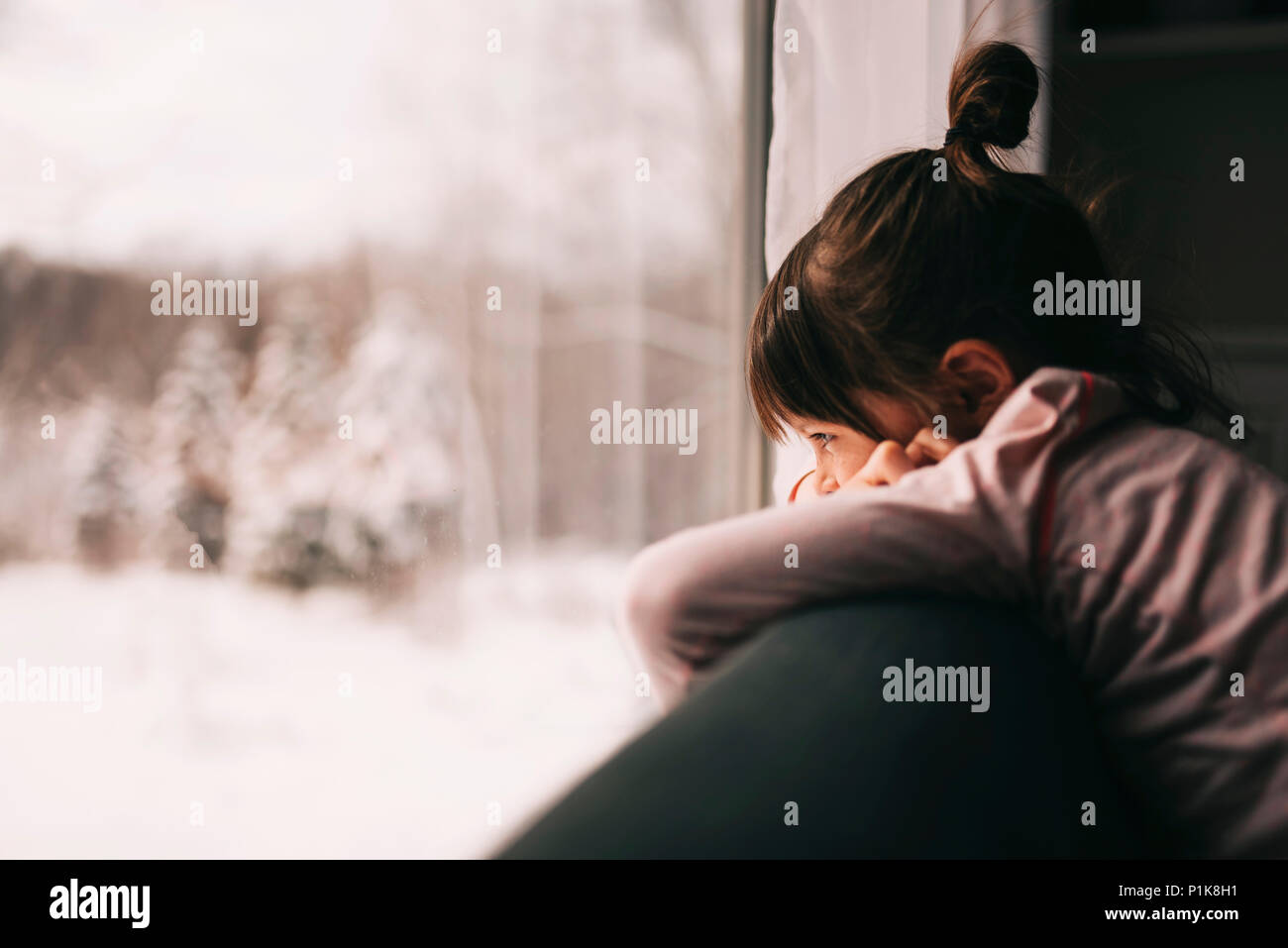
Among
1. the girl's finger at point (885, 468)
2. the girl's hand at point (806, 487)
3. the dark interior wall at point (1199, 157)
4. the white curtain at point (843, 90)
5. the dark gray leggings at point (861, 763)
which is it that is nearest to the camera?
the dark gray leggings at point (861, 763)

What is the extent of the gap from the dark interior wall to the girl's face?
102cm

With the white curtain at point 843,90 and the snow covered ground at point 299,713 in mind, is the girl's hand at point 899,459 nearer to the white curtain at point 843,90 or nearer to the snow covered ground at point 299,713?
the white curtain at point 843,90

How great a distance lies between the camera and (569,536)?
4.52 feet

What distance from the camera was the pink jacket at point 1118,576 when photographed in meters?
0.47

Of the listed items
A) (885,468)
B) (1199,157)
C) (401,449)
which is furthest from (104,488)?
(1199,157)

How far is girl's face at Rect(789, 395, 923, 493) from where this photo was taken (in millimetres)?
731

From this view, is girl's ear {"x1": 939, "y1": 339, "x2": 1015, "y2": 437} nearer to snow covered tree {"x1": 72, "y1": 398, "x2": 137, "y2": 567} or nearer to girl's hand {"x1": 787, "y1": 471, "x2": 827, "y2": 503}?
girl's hand {"x1": 787, "y1": 471, "x2": 827, "y2": 503}

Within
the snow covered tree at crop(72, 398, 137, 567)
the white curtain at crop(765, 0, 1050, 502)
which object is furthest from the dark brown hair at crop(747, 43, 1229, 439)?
the snow covered tree at crop(72, 398, 137, 567)

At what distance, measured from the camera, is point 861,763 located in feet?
1.30

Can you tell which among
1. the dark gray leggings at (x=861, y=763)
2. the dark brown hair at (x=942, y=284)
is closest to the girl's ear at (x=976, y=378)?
the dark brown hair at (x=942, y=284)

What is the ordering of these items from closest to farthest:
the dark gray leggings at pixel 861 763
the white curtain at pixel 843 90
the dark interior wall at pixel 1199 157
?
1. the dark gray leggings at pixel 861 763
2. the white curtain at pixel 843 90
3. the dark interior wall at pixel 1199 157

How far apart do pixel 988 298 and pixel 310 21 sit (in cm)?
108

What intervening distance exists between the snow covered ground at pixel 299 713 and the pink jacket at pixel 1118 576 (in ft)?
2.91
